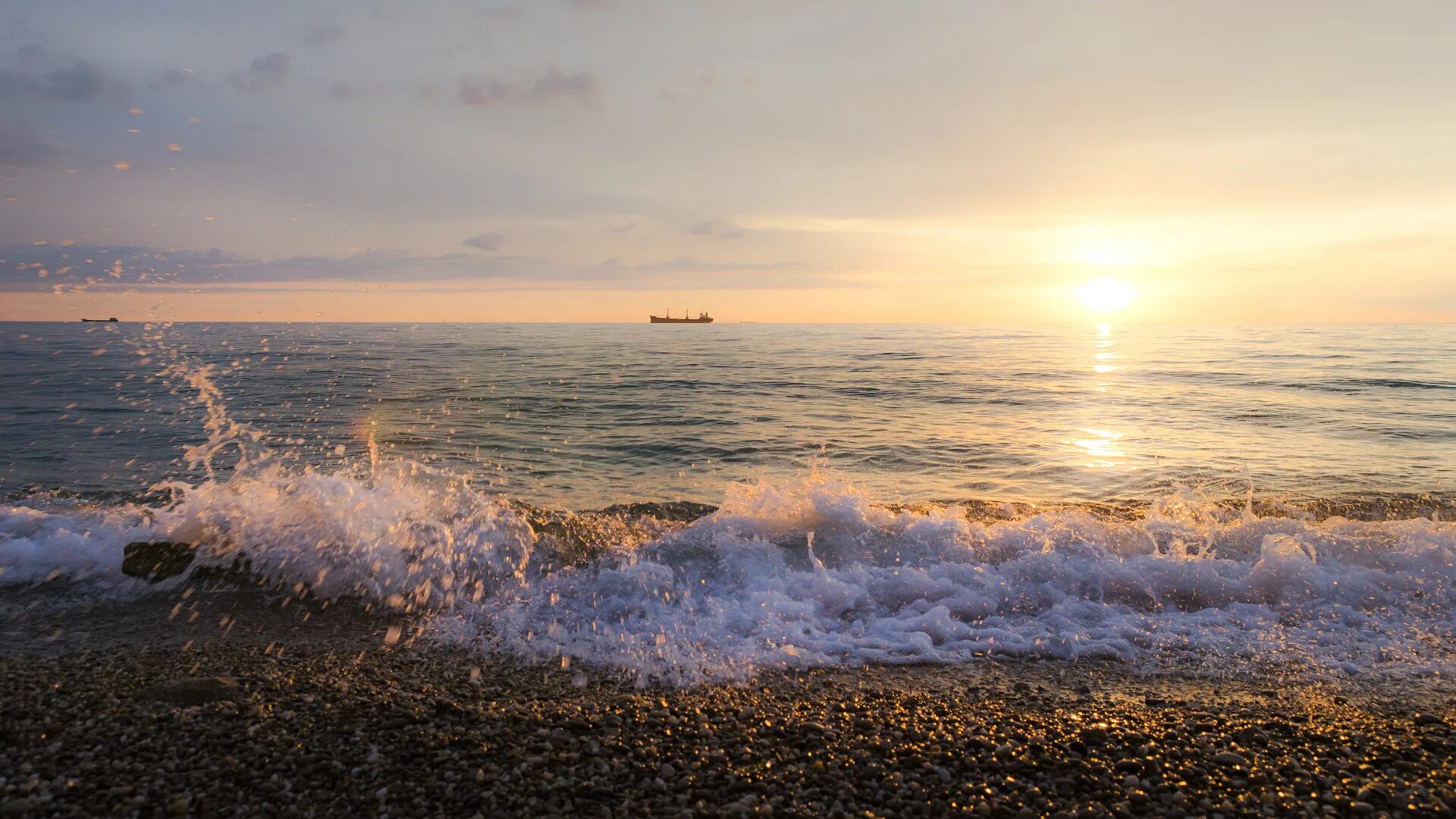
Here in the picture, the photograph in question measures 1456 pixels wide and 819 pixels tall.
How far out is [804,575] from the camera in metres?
8.02

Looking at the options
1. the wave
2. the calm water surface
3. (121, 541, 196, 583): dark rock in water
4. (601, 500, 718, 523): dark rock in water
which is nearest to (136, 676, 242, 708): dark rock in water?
the wave

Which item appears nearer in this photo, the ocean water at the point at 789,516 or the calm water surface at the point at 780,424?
the ocean water at the point at 789,516

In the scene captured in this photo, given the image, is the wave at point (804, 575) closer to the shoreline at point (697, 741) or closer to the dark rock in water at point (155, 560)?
the dark rock in water at point (155, 560)

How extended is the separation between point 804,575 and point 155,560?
7.37 meters

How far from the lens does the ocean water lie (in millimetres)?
6793

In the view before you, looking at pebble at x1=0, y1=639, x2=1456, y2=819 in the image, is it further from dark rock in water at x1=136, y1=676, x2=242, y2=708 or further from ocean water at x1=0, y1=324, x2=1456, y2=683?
ocean water at x1=0, y1=324, x2=1456, y2=683

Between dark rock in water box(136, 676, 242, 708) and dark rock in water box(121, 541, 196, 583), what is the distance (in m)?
3.54

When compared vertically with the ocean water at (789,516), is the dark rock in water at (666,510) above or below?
below

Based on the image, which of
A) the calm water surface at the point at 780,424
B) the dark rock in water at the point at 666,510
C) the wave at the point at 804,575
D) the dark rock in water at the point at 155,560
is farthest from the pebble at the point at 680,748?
the calm water surface at the point at 780,424

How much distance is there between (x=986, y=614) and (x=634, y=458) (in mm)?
10602

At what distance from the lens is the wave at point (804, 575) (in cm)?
642

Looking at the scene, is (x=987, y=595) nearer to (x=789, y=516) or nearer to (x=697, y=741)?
(x=789, y=516)

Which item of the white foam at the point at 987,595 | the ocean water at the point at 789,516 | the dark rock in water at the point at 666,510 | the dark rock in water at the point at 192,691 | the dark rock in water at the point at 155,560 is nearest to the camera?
the dark rock in water at the point at 192,691

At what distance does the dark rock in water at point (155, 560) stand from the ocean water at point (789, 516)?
5.6 inches
